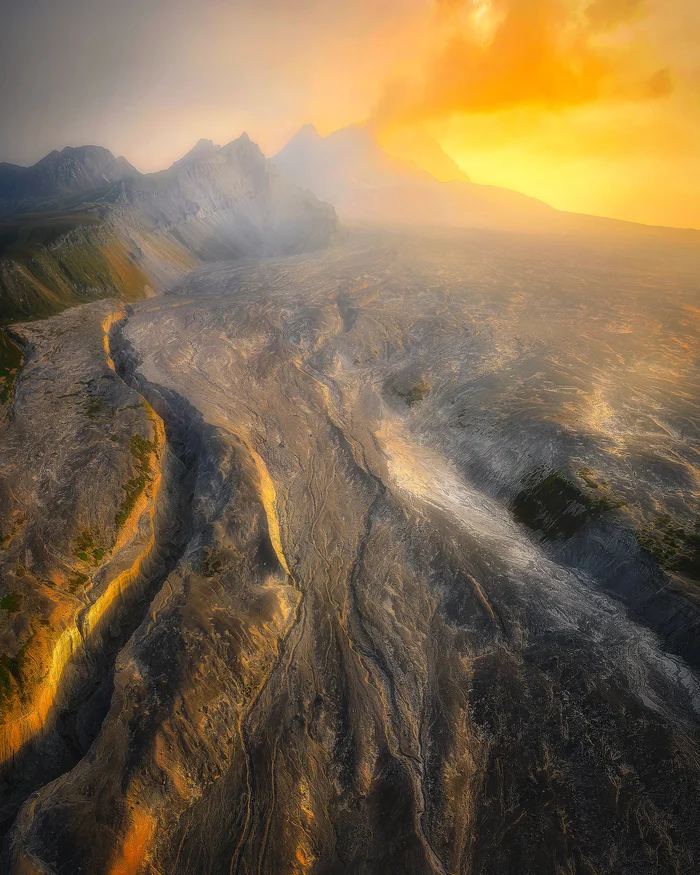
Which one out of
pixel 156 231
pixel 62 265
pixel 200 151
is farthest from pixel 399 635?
pixel 200 151

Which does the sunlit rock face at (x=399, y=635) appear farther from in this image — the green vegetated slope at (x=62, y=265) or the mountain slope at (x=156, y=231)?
the mountain slope at (x=156, y=231)

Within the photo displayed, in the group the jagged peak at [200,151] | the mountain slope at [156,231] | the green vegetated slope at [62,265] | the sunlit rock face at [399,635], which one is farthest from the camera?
the jagged peak at [200,151]

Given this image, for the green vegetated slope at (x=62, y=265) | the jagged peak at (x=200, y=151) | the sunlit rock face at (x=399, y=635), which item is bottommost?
the sunlit rock face at (x=399, y=635)

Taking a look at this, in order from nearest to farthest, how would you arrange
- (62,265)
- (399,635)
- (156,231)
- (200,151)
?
(399,635), (62,265), (156,231), (200,151)

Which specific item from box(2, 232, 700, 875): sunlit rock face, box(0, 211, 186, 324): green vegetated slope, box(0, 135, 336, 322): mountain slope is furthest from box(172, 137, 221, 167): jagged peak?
box(2, 232, 700, 875): sunlit rock face

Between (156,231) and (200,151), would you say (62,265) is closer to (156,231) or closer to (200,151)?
(156,231)

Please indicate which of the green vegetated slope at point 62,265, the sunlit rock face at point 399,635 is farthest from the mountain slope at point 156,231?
the sunlit rock face at point 399,635

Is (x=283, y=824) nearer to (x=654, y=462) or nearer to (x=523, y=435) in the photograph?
(x=523, y=435)

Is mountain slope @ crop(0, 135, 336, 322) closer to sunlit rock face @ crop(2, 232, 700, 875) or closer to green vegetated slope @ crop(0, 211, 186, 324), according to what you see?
green vegetated slope @ crop(0, 211, 186, 324)

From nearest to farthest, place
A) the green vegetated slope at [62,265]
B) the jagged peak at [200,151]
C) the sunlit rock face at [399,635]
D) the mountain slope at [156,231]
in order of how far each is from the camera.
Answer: the sunlit rock face at [399,635] → the green vegetated slope at [62,265] → the mountain slope at [156,231] → the jagged peak at [200,151]
